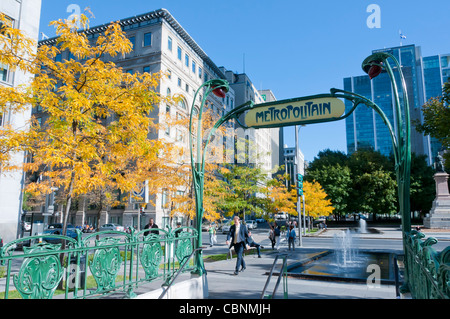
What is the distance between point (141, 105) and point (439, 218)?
3628 cm

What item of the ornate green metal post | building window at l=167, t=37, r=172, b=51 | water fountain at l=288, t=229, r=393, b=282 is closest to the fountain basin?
water fountain at l=288, t=229, r=393, b=282

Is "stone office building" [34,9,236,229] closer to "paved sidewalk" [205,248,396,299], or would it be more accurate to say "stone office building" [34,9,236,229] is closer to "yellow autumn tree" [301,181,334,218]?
"yellow autumn tree" [301,181,334,218]

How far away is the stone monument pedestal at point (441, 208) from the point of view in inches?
1345

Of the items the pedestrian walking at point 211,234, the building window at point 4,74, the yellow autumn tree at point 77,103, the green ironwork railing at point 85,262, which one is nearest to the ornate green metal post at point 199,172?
the green ironwork railing at point 85,262

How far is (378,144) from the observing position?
17500 cm

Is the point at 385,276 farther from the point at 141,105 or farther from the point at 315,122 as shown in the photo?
the point at 141,105

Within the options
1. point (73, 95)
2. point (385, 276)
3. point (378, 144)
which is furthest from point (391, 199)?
point (378, 144)

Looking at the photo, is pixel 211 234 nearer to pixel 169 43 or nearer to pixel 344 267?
pixel 344 267

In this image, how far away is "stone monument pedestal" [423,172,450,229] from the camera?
34.2 meters

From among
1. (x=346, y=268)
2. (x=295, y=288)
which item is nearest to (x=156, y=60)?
(x=346, y=268)

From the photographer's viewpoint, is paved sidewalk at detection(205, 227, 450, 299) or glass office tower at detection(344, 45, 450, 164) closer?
paved sidewalk at detection(205, 227, 450, 299)

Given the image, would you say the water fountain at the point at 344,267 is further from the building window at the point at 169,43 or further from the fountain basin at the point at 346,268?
the building window at the point at 169,43

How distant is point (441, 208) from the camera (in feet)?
115
